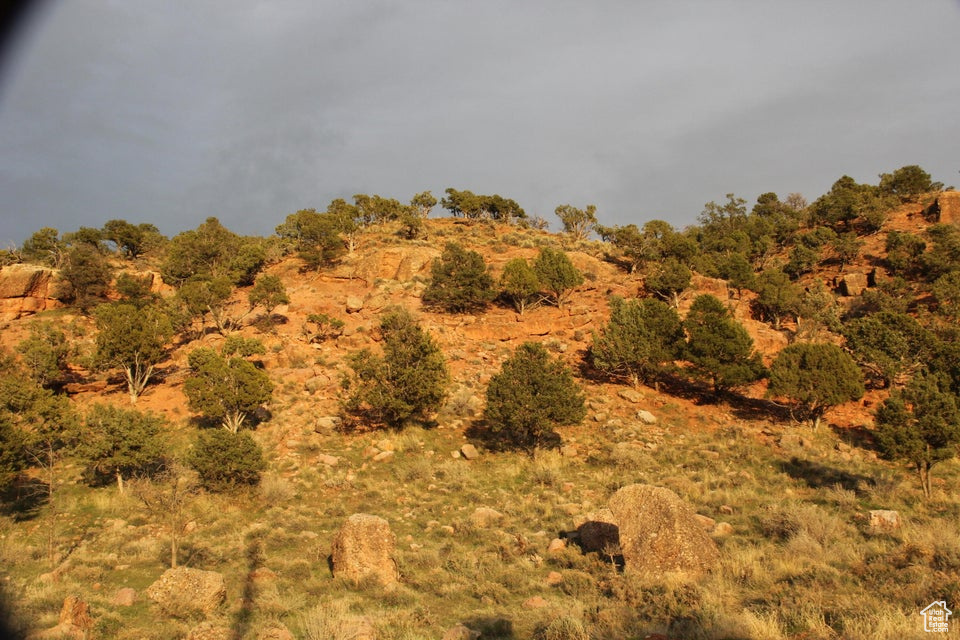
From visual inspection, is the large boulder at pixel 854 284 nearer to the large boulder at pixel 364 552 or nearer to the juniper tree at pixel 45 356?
the large boulder at pixel 364 552

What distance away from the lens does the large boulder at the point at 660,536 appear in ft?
34.1

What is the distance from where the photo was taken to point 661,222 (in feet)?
177

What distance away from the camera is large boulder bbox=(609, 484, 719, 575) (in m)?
10.4

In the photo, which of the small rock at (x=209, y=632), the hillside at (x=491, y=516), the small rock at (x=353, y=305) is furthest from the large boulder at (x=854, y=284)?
the small rock at (x=209, y=632)

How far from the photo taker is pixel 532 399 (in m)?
20.5

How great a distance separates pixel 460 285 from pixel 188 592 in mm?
30183

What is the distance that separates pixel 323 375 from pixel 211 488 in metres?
10.9

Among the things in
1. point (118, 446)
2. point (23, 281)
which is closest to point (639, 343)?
point (118, 446)

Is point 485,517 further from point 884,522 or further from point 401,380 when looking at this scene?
point 884,522

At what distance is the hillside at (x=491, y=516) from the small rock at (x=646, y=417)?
199 millimetres

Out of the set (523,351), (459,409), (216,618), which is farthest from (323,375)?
(216,618)

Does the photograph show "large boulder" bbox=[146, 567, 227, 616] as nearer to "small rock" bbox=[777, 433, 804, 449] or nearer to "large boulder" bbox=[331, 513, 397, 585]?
"large boulder" bbox=[331, 513, 397, 585]

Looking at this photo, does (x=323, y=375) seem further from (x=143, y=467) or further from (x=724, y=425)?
(x=724, y=425)

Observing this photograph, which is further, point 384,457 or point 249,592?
point 384,457
